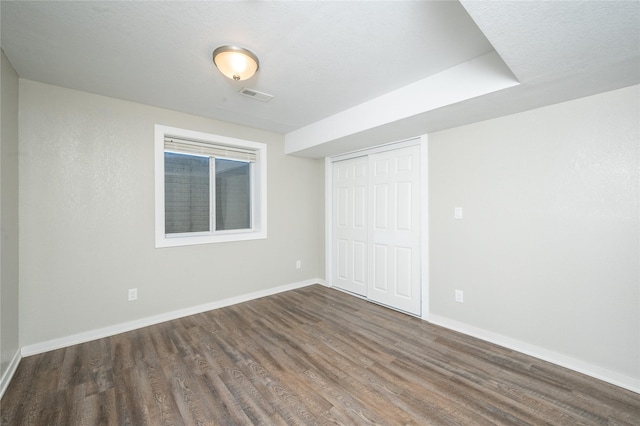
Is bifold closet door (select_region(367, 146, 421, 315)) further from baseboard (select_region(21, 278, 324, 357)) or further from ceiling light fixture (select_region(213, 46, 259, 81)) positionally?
ceiling light fixture (select_region(213, 46, 259, 81))

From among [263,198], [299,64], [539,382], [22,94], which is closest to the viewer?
[539,382]

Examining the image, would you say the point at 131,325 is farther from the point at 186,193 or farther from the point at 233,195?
the point at 233,195

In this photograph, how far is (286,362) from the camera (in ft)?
7.31

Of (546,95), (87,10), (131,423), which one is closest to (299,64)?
(87,10)

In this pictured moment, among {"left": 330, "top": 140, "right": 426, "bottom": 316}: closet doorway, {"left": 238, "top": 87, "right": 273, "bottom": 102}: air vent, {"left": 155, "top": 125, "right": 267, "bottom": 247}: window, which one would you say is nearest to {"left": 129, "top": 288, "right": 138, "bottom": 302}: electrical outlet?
{"left": 155, "top": 125, "right": 267, "bottom": 247}: window

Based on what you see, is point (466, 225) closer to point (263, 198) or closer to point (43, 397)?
point (263, 198)

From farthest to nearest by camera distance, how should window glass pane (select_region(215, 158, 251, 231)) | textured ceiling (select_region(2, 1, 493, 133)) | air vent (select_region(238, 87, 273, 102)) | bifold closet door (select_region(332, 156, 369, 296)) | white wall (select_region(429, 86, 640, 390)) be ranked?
bifold closet door (select_region(332, 156, 369, 296))
window glass pane (select_region(215, 158, 251, 231))
air vent (select_region(238, 87, 273, 102))
white wall (select_region(429, 86, 640, 390))
textured ceiling (select_region(2, 1, 493, 133))

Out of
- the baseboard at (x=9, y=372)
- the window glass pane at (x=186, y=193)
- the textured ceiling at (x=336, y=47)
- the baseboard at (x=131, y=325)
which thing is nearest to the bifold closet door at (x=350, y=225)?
the baseboard at (x=131, y=325)

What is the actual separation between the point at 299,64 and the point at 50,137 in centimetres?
242

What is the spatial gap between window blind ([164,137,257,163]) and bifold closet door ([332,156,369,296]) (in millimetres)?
1437

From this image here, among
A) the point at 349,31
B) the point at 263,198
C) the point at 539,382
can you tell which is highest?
the point at 349,31

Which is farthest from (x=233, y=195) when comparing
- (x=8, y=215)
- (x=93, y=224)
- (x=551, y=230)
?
(x=551, y=230)

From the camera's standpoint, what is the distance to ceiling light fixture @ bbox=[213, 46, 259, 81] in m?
1.87

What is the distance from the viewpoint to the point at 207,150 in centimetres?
341
